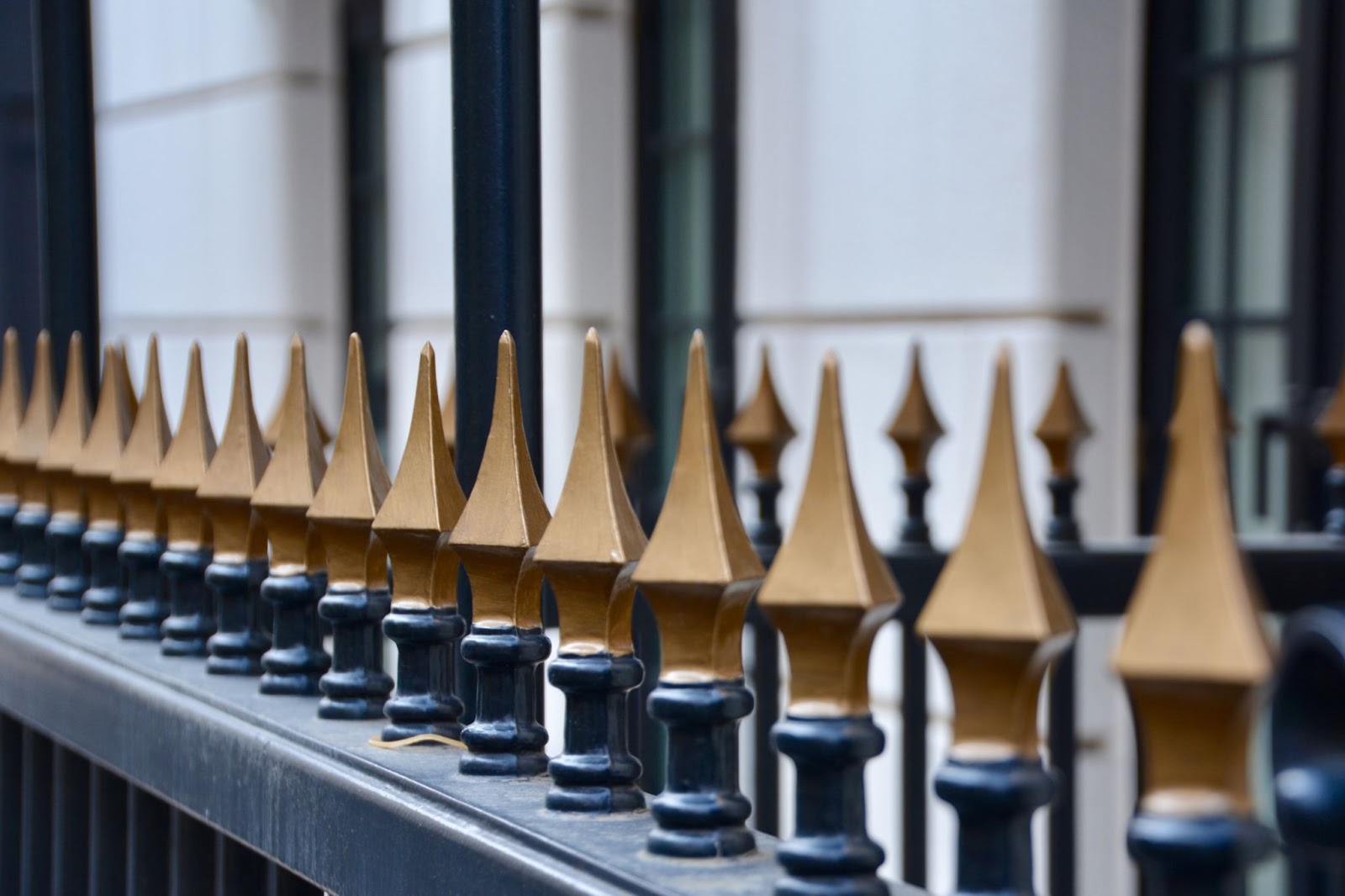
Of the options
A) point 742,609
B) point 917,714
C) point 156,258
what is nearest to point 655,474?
point 917,714

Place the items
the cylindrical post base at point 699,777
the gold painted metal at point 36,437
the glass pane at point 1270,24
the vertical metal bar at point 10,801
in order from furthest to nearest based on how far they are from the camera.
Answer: the glass pane at point 1270,24
the gold painted metal at point 36,437
the vertical metal bar at point 10,801
the cylindrical post base at point 699,777

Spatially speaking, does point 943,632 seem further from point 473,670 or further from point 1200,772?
point 473,670

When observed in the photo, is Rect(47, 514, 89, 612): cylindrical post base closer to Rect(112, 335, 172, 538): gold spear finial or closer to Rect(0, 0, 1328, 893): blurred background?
Rect(112, 335, 172, 538): gold spear finial

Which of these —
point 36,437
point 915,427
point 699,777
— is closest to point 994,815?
point 699,777

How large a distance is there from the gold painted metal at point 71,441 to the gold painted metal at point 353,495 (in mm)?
754

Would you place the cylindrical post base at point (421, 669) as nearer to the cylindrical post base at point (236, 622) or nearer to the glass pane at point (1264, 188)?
the cylindrical post base at point (236, 622)

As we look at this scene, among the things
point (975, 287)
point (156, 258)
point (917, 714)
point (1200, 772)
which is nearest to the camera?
point (1200, 772)

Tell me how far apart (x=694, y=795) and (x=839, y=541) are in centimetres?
22

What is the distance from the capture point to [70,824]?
1821 mm

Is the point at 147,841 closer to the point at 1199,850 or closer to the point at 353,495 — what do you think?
the point at 353,495

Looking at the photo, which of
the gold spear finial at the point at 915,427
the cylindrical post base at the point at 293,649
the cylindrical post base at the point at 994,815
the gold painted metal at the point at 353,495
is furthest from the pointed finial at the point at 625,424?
the cylindrical post base at the point at 994,815

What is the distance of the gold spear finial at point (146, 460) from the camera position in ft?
5.68

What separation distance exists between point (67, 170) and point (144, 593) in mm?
852

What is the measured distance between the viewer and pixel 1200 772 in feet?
2.29
